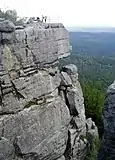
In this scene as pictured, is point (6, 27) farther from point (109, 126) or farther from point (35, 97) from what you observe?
point (109, 126)

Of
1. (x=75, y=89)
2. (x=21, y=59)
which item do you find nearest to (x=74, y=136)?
(x=75, y=89)

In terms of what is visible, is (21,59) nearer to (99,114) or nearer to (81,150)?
(81,150)

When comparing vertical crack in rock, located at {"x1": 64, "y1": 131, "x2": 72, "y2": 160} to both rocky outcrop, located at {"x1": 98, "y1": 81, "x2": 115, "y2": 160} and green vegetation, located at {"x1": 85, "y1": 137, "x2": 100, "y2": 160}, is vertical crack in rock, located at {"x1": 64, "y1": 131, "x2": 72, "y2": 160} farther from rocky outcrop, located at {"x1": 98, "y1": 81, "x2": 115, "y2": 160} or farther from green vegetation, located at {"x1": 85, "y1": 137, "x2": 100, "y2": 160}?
rocky outcrop, located at {"x1": 98, "y1": 81, "x2": 115, "y2": 160}

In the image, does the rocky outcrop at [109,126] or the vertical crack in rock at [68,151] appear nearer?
the rocky outcrop at [109,126]

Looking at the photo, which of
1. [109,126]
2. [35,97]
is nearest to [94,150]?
[109,126]

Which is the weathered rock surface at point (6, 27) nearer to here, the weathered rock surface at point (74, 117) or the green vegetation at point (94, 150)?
the weathered rock surface at point (74, 117)

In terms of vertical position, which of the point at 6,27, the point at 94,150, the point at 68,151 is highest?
the point at 6,27

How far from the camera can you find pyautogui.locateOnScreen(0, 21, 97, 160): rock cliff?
1902 cm

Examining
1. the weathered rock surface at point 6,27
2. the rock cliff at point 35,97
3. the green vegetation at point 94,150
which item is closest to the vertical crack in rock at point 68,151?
the rock cliff at point 35,97

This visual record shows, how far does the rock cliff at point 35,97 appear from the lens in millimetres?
19016

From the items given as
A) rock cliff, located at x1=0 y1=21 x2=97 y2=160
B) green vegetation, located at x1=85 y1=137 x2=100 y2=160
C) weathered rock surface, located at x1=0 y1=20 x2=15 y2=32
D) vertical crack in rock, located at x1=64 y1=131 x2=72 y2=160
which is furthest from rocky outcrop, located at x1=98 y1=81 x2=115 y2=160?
weathered rock surface, located at x1=0 y1=20 x2=15 y2=32

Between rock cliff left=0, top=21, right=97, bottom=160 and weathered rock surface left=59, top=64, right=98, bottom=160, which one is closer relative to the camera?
rock cliff left=0, top=21, right=97, bottom=160

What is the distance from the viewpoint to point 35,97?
20625 millimetres

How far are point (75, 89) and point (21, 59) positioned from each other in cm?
638
